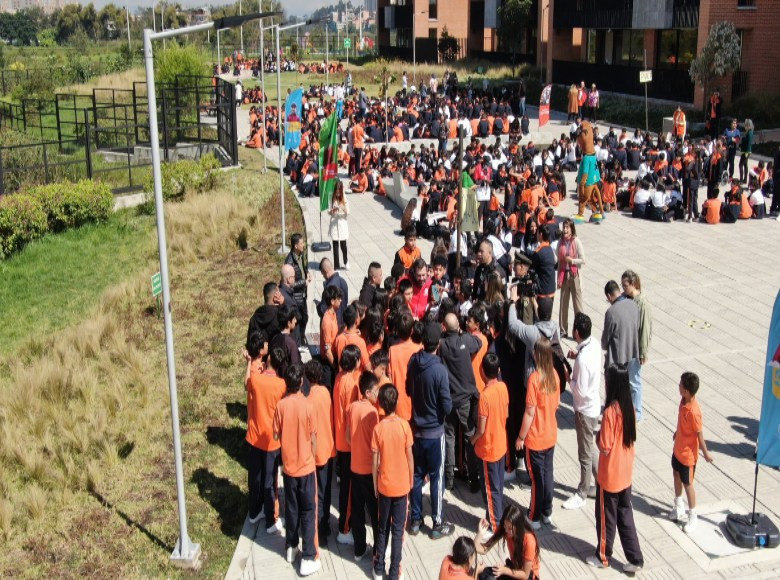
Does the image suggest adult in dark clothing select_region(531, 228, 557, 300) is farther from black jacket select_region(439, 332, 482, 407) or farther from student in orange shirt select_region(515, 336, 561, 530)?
student in orange shirt select_region(515, 336, 561, 530)

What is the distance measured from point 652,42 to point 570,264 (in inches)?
1145

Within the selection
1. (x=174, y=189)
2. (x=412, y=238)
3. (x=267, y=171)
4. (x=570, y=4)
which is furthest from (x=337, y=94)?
(x=412, y=238)

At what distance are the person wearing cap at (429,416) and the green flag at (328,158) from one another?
9.20 meters

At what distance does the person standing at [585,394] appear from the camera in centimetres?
781

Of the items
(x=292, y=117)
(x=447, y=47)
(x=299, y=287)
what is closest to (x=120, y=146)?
(x=292, y=117)

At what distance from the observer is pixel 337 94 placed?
4322cm

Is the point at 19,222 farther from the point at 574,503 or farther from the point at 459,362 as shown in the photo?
the point at 574,503

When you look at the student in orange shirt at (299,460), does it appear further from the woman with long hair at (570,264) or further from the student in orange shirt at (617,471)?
the woman with long hair at (570,264)

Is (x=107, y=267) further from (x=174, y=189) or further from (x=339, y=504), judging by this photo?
(x=339, y=504)

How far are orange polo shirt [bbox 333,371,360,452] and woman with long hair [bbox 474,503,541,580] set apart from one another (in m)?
1.91

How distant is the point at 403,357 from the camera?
793 centimetres

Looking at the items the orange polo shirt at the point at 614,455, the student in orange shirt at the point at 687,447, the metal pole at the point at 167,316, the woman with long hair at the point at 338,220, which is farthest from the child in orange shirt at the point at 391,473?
the woman with long hair at the point at 338,220

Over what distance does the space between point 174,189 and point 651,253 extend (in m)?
13.1

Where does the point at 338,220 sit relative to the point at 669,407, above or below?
above
